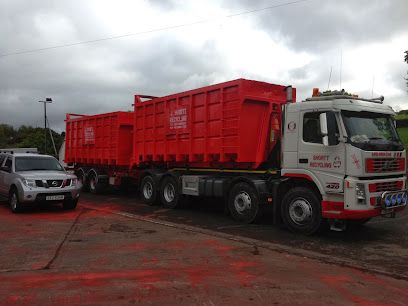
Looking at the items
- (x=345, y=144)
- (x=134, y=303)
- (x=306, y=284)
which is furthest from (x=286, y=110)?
(x=134, y=303)

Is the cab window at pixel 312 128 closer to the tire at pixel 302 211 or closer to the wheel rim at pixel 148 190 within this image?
the tire at pixel 302 211

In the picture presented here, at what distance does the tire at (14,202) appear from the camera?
40.1ft

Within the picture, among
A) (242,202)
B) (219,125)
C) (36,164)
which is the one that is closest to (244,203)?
(242,202)

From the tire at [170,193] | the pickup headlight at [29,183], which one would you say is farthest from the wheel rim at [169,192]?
the pickup headlight at [29,183]

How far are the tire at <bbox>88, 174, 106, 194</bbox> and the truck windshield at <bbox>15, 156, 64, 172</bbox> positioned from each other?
4.21 meters

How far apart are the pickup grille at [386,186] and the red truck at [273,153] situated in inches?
0.7

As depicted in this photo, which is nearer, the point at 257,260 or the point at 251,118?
the point at 257,260

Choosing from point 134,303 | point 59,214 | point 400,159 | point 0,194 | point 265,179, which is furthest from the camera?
point 0,194

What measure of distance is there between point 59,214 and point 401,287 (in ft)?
29.1

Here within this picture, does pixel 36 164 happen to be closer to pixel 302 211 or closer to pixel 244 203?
pixel 244 203

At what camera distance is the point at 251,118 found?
35.6ft

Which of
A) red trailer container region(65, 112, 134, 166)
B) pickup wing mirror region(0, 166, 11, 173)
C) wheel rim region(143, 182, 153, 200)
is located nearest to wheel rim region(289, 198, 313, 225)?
wheel rim region(143, 182, 153, 200)

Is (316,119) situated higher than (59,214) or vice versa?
(316,119)

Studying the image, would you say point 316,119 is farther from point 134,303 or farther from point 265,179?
point 134,303
